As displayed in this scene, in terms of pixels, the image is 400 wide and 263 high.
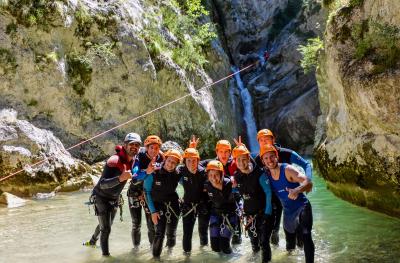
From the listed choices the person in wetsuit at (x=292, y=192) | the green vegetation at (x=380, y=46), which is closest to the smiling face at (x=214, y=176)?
the person in wetsuit at (x=292, y=192)

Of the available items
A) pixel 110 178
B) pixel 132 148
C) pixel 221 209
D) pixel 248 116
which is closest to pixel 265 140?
pixel 221 209

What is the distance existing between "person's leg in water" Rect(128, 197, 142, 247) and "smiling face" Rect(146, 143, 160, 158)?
0.96 m

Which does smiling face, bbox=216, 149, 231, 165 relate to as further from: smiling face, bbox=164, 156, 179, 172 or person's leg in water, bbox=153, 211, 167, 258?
person's leg in water, bbox=153, 211, 167, 258

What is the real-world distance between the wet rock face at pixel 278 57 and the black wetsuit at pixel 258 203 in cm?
1908

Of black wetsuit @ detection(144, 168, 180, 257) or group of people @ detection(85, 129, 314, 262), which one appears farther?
black wetsuit @ detection(144, 168, 180, 257)

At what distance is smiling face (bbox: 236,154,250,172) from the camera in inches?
270

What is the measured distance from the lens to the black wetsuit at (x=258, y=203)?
6.86 metres

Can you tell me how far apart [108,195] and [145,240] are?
180 cm

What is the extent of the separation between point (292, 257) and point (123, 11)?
1577 centimetres

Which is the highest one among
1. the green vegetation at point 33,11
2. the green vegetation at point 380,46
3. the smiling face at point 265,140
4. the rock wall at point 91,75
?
the green vegetation at point 33,11

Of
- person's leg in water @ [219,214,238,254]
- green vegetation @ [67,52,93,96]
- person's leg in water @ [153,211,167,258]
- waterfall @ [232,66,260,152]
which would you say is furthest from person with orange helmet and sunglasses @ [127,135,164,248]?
waterfall @ [232,66,260,152]

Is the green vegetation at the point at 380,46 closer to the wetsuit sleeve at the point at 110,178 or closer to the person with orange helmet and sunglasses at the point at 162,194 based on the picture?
the person with orange helmet and sunglasses at the point at 162,194

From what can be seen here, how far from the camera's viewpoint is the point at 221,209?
24.5 ft

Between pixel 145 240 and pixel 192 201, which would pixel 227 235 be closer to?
pixel 192 201
